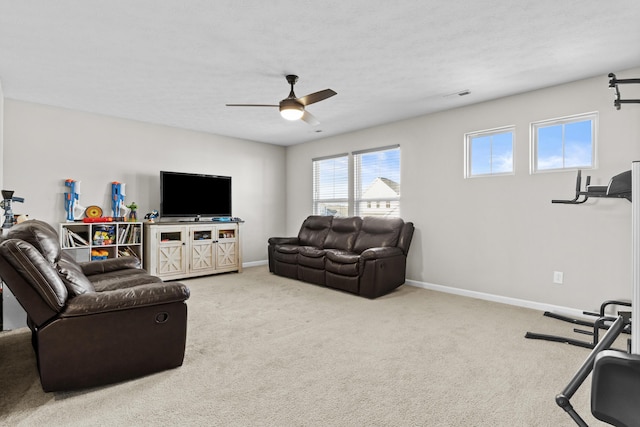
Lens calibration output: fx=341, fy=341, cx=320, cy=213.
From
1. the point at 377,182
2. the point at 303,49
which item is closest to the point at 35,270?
the point at 303,49

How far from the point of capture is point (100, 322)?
2076 millimetres

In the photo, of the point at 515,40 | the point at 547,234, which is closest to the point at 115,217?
the point at 515,40

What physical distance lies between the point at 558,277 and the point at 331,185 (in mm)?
3788

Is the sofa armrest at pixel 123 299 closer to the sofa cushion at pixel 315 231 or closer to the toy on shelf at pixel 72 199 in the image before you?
the toy on shelf at pixel 72 199

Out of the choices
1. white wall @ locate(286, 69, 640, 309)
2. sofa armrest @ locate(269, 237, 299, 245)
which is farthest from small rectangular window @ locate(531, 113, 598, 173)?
sofa armrest @ locate(269, 237, 299, 245)

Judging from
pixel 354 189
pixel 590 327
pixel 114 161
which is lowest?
pixel 590 327

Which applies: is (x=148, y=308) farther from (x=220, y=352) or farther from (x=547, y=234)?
(x=547, y=234)

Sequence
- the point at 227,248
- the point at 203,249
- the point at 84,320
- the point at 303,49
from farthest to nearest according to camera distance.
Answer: the point at 227,248
the point at 203,249
the point at 303,49
the point at 84,320

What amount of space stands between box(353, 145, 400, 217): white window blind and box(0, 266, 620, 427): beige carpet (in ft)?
7.13

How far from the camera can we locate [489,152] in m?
4.36

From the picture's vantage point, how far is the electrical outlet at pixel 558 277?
3.67 metres

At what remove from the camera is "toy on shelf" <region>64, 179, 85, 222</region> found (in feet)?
14.8

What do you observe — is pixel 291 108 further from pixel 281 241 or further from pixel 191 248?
pixel 191 248

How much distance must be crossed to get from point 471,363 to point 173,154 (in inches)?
203
